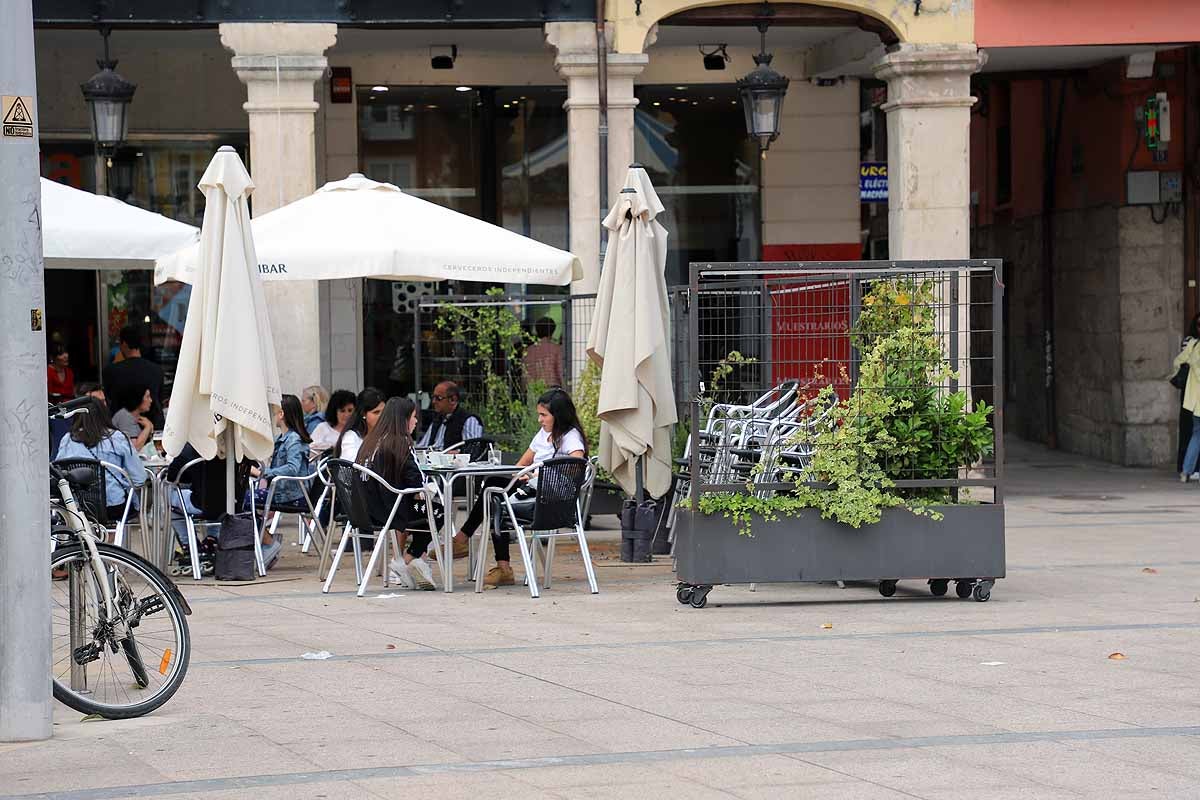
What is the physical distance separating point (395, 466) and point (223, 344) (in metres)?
1.36

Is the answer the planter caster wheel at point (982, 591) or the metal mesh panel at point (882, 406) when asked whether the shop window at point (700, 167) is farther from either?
the planter caster wheel at point (982, 591)

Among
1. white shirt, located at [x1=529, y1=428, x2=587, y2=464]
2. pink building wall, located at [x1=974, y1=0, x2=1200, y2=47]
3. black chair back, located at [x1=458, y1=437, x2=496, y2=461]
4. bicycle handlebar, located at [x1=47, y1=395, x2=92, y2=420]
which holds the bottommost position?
black chair back, located at [x1=458, y1=437, x2=496, y2=461]

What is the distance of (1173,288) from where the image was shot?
19406mm

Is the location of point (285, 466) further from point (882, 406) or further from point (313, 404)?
point (882, 406)

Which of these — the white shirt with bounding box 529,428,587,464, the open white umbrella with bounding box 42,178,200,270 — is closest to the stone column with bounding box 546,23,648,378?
the open white umbrella with bounding box 42,178,200,270

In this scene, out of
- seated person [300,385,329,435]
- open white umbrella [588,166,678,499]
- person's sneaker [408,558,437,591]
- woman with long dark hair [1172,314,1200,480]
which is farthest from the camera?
woman with long dark hair [1172,314,1200,480]

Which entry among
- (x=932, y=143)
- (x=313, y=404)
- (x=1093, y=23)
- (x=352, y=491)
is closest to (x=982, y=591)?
(x=352, y=491)

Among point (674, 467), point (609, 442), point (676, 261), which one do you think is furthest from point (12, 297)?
point (676, 261)

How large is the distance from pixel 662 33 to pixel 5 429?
12.4m

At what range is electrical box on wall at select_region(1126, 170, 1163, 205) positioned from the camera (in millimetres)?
19266

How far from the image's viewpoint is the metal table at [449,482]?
1038 cm

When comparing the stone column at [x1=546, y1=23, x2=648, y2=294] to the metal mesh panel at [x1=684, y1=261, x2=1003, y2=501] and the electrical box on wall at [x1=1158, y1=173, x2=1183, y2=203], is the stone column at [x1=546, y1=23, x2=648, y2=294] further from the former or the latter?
the electrical box on wall at [x1=1158, y1=173, x2=1183, y2=203]

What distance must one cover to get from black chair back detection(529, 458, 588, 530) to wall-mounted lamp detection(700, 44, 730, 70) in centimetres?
959

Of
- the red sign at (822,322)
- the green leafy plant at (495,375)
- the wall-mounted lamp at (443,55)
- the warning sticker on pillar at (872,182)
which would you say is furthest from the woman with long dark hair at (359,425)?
the warning sticker on pillar at (872,182)
